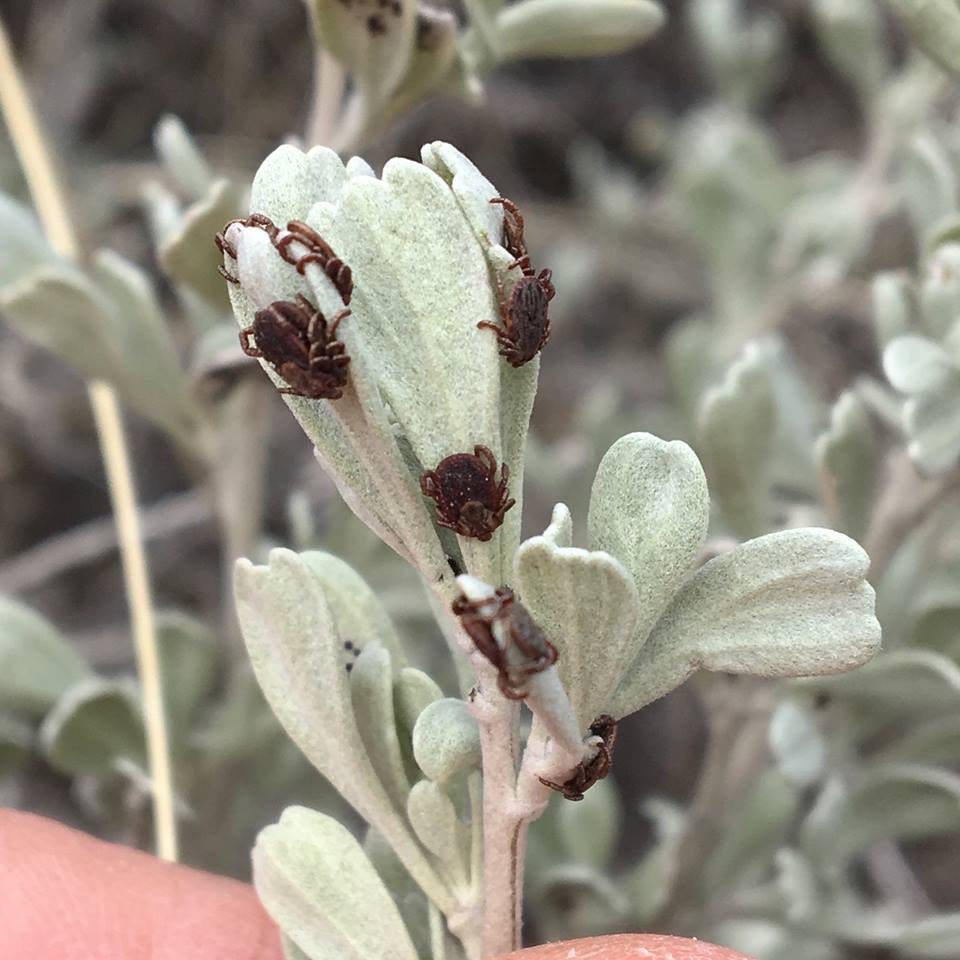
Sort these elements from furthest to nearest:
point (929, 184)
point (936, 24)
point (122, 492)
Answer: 1. point (122, 492)
2. point (929, 184)
3. point (936, 24)

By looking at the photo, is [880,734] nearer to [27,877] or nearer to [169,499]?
[27,877]

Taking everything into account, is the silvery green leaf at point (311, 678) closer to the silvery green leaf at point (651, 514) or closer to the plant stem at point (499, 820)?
the plant stem at point (499, 820)

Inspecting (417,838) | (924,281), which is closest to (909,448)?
(924,281)

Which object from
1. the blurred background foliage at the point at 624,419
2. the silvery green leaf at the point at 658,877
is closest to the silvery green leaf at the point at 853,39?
the blurred background foliage at the point at 624,419

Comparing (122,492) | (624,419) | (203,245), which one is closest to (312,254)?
(203,245)

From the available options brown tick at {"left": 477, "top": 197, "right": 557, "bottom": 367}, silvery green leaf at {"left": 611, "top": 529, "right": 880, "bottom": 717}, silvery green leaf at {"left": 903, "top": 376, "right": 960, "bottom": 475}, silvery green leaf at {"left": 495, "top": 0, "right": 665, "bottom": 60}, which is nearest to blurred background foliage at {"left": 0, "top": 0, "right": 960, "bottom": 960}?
silvery green leaf at {"left": 903, "top": 376, "right": 960, "bottom": 475}

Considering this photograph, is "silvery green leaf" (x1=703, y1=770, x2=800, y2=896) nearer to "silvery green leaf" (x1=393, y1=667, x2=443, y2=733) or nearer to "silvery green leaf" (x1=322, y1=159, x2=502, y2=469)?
"silvery green leaf" (x1=393, y1=667, x2=443, y2=733)

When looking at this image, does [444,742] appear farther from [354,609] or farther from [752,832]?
[752,832]
